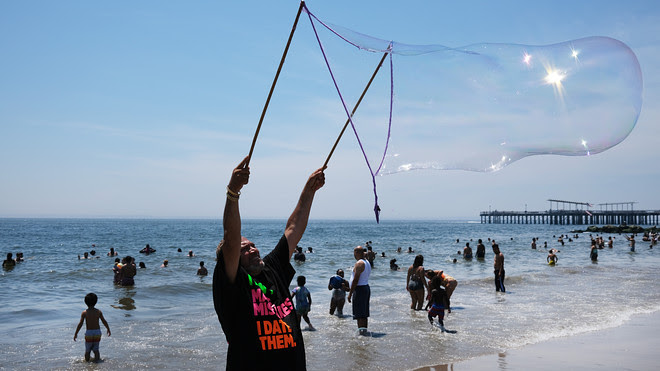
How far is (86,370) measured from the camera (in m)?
9.68

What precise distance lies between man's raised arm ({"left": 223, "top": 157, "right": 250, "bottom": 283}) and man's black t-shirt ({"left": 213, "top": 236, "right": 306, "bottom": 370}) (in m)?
0.10

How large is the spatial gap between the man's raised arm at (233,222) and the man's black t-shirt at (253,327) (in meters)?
0.10

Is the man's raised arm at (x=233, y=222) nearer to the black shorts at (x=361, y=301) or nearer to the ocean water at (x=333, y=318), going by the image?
the ocean water at (x=333, y=318)

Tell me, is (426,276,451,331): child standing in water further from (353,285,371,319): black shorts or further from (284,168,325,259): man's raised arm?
(284,168,325,259): man's raised arm

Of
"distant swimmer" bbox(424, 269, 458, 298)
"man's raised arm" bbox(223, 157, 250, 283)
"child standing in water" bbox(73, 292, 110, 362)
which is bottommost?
"child standing in water" bbox(73, 292, 110, 362)

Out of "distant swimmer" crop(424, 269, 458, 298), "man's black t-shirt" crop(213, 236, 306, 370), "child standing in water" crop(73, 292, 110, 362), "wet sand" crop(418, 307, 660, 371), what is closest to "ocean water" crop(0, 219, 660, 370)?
"child standing in water" crop(73, 292, 110, 362)

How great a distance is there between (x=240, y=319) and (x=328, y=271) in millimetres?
27146

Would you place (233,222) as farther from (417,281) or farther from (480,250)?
(480,250)

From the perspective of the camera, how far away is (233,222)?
10.0 ft

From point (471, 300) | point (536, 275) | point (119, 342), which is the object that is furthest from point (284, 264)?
point (536, 275)

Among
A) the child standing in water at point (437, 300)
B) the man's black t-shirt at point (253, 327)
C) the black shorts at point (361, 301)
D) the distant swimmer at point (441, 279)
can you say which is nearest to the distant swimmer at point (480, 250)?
the distant swimmer at point (441, 279)

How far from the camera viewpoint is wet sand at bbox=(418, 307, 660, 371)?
9.02m

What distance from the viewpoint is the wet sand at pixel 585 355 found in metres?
9.02

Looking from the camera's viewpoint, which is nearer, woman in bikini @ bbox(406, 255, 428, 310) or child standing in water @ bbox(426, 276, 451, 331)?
child standing in water @ bbox(426, 276, 451, 331)
